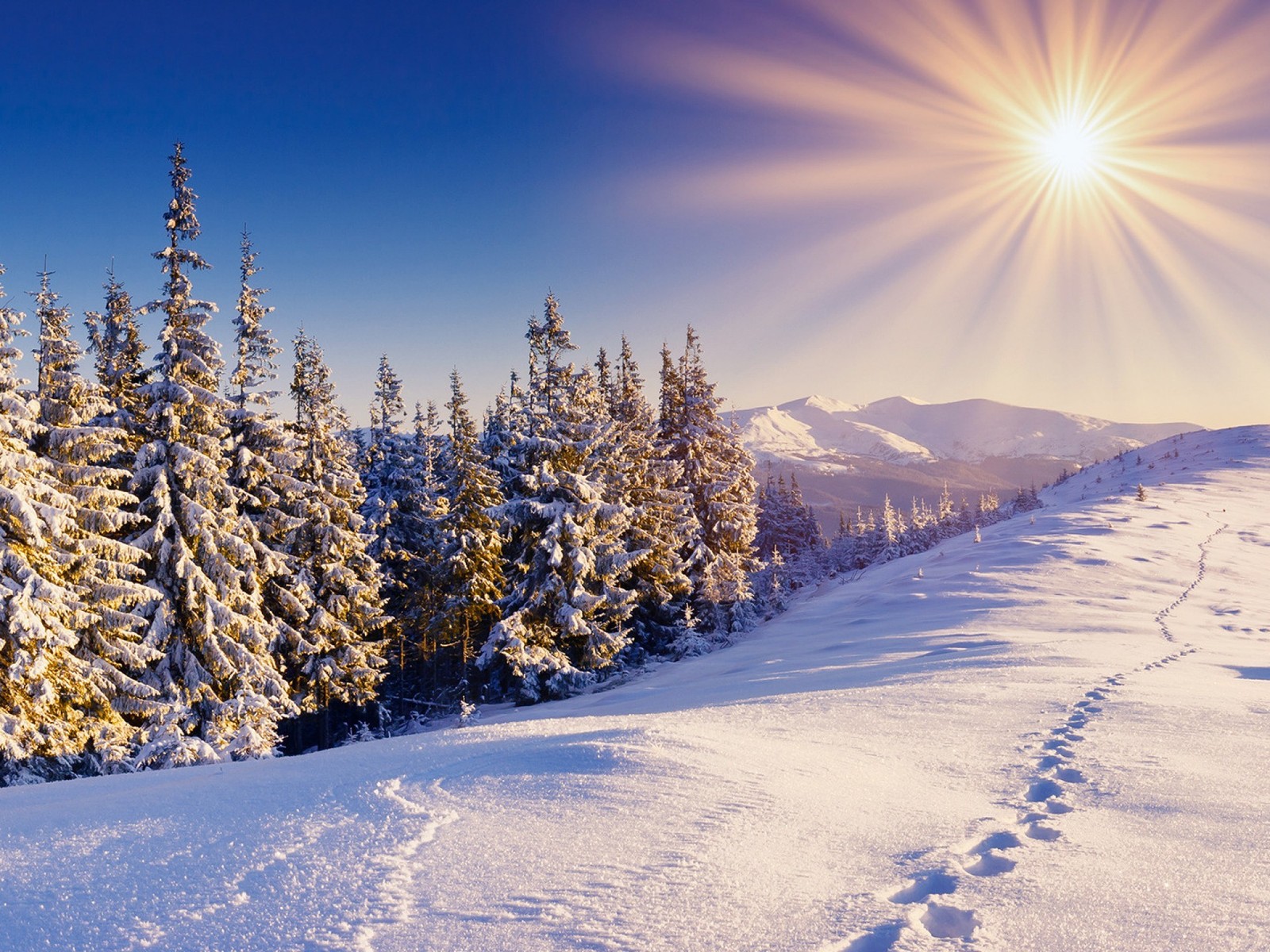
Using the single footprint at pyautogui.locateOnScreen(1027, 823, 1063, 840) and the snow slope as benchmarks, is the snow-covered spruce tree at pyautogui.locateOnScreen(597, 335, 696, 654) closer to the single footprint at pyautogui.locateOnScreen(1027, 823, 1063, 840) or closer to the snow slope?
the snow slope

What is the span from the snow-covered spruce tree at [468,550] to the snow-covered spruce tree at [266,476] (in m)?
6.11

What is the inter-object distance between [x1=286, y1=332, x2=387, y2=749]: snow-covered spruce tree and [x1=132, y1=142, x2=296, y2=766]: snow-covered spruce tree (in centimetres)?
405

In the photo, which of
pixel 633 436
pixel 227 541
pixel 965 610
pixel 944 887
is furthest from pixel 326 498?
pixel 944 887

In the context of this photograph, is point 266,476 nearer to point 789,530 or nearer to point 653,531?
point 653,531

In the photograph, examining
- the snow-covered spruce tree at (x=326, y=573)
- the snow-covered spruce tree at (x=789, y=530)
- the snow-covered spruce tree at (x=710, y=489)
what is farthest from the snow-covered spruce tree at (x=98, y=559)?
the snow-covered spruce tree at (x=789, y=530)

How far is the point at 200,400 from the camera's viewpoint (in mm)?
19281

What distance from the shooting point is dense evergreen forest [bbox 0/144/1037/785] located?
16.5 metres

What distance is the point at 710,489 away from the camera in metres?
35.0

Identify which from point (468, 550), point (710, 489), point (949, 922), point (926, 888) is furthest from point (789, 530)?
point (949, 922)

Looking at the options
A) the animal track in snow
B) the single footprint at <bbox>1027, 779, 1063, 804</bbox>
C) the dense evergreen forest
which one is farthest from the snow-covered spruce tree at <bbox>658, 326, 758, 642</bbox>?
the single footprint at <bbox>1027, 779, 1063, 804</bbox>

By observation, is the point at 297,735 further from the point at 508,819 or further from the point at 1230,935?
the point at 1230,935

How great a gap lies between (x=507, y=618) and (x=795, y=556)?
48934 mm

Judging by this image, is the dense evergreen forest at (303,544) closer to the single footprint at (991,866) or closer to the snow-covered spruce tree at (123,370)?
the snow-covered spruce tree at (123,370)

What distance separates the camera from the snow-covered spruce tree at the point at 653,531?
3106 centimetres
